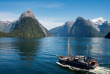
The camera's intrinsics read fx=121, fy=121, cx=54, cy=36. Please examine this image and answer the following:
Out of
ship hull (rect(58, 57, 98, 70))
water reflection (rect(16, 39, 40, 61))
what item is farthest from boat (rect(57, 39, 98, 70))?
water reflection (rect(16, 39, 40, 61))

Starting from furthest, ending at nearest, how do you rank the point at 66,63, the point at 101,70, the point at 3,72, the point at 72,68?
the point at 66,63 → the point at 72,68 → the point at 101,70 → the point at 3,72

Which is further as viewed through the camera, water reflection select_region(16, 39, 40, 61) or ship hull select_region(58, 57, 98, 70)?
water reflection select_region(16, 39, 40, 61)

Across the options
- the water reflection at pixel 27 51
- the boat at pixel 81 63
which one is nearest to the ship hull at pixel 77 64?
the boat at pixel 81 63

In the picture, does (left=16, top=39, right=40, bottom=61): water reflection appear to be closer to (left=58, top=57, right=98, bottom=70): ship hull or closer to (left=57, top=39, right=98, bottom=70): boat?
(left=58, top=57, right=98, bottom=70): ship hull

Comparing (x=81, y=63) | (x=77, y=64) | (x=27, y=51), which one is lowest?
(x=77, y=64)

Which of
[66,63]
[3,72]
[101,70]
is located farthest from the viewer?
[66,63]

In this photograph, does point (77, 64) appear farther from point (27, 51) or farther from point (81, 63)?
point (27, 51)

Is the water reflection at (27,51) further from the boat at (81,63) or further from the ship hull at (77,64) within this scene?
the boat at (81,63)

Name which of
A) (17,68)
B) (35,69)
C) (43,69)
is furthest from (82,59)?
(17,68)

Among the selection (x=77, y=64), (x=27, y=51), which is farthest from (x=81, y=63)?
(x=27, y=51)

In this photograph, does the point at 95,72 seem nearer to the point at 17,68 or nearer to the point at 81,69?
the point at 81,69

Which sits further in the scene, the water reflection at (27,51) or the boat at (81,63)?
the water reflection at (27,51)
